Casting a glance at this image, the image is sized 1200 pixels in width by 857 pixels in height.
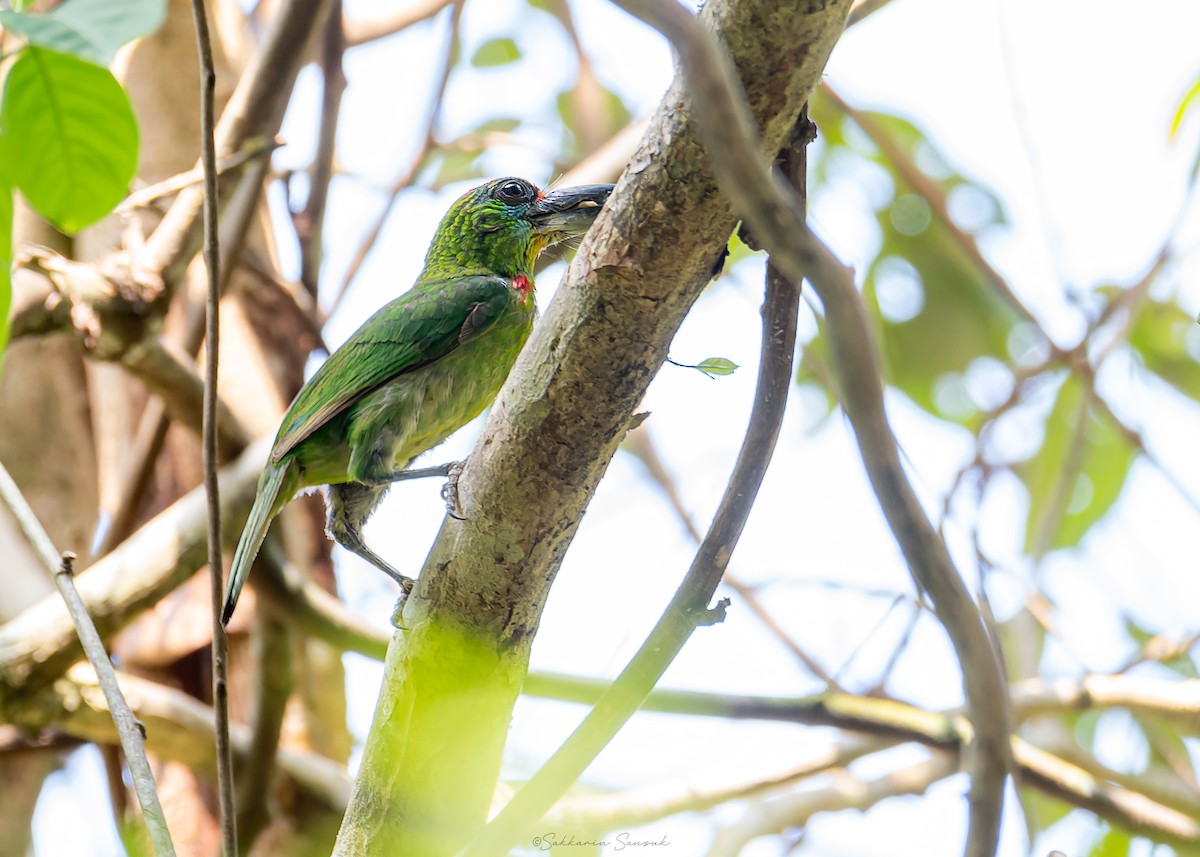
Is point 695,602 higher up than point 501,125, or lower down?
lower down

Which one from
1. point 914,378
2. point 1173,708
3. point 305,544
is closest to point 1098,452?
point 914,378

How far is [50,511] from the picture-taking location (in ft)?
13.6

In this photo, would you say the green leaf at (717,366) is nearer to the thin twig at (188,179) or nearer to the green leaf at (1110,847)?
the green leaf at (1110,847)

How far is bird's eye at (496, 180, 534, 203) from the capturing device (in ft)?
11.9

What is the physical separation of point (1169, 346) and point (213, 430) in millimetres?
4923

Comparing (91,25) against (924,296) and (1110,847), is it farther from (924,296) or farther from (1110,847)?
(924,296)

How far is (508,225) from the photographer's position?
3.58m

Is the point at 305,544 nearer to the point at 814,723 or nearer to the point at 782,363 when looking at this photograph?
the point at 814,723

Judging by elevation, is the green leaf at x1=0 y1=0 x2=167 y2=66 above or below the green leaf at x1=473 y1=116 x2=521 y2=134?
below

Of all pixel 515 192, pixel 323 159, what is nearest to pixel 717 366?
pixel 515 192

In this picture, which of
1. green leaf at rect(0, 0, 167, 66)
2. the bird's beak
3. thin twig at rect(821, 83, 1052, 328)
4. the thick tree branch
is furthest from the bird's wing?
thin twig at rect(821, 83, 1052, 328)

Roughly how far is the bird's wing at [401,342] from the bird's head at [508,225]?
0.34 m

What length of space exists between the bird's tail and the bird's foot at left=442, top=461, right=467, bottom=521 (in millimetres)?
832

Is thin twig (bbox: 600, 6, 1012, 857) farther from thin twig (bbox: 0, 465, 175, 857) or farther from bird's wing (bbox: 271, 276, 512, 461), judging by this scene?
bird's wing (bbox: 271, 276, 512, 461)
